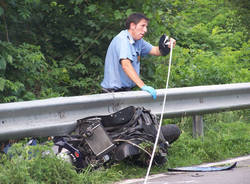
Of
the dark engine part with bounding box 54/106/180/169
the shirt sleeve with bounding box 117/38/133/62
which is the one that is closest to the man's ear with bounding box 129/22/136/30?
the shirt sleeve with bounding box 117/38/133/62

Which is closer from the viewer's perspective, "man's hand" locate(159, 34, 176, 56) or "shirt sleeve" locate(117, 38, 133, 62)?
"shirt sleeve" locate(117, 38, 133, 62)

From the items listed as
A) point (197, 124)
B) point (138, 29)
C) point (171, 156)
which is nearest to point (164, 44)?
point (138, 29)

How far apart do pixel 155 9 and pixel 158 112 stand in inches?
94.2

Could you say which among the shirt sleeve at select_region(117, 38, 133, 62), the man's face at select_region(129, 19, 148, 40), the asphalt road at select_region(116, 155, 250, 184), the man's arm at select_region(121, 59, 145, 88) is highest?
the man's face at select_region(129, 19, 148, 40)

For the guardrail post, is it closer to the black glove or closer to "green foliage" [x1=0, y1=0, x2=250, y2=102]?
the black glove

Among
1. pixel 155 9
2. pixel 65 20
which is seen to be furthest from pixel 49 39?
pixel 155 9

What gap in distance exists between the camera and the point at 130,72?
610cm

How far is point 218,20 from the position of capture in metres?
14.9

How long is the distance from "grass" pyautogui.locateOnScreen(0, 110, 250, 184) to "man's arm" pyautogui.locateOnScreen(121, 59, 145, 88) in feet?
2.77

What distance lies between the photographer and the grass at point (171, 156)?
4.61 m

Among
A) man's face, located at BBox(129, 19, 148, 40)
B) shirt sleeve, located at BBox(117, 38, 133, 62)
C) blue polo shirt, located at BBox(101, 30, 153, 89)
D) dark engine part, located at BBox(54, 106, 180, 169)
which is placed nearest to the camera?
dark engine part, located at BBox(54, 106, 180, 169)

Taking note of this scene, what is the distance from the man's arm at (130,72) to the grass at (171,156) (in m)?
0.85

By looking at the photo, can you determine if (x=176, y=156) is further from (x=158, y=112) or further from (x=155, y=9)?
(x=155, y=9)

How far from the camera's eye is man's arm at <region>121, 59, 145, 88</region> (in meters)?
6.07
